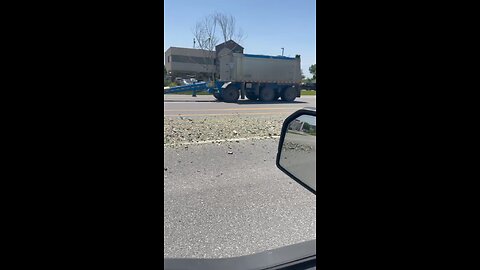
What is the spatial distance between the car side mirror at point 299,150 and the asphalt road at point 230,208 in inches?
43.8

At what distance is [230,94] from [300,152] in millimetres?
19479

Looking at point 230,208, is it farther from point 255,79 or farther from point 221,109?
point 255,79

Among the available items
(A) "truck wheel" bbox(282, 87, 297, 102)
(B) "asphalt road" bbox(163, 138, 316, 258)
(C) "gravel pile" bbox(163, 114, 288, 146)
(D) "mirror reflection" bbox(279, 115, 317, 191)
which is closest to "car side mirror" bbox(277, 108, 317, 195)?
(D) "mirror reflection" bbox(279, 115, 317, 191)

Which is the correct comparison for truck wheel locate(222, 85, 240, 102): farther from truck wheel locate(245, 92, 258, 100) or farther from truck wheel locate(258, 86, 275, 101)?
truck wheel locate(258, 86, 275, 101)

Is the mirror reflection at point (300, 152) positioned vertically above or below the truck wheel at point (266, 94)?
below

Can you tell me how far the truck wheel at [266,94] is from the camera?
72.3 feet

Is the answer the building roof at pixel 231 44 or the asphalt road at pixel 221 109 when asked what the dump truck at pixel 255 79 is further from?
the building roof at pixel 231 44

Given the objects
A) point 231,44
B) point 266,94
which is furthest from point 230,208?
point 231,44

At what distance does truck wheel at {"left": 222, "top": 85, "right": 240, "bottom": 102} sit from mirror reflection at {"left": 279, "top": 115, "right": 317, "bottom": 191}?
761 inches

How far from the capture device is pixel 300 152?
1.82 m

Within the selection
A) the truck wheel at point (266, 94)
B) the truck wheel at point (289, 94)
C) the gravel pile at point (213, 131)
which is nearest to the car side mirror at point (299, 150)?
the gravel pile at point (213, 131)

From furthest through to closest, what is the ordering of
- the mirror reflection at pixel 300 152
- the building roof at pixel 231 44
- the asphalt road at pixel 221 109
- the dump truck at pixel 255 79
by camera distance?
the building roof at pixel 231 44 < the dump truck at pixel 255 79 < the asphalt road at pixel 221 109 < the mirror reflection at pixel 300 152
